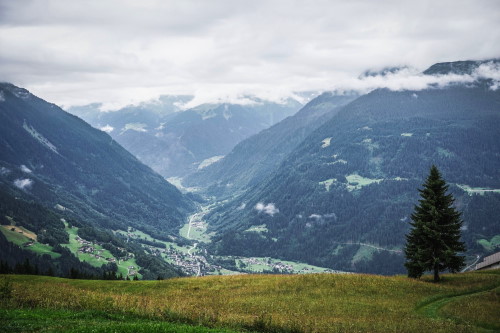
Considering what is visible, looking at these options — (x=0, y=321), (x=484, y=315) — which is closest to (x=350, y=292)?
(x=484, y=315)

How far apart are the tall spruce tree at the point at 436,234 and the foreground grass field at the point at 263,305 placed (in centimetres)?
306

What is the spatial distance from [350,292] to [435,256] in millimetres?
14359

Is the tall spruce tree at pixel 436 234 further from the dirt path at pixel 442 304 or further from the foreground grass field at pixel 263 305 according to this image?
the dirt path at pixel 442 304

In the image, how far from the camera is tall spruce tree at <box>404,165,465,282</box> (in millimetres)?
47344

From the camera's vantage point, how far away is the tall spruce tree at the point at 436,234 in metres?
47.3

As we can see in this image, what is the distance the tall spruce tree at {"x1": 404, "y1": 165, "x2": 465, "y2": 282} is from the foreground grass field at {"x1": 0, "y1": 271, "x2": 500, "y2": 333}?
306cm

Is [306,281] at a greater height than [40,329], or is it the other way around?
[40,329]

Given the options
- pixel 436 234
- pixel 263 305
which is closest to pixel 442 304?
pixel 436 234

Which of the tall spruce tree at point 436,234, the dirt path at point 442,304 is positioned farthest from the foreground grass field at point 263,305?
the tall spruce tree at point 436,234

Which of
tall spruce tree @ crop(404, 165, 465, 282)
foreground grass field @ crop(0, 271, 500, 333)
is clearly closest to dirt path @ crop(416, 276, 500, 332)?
foreground grass field @ crop(0, 271, 500, 333)

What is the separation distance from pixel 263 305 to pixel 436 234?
24341 mm

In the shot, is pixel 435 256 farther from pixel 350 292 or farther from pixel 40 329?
pixel 40 329

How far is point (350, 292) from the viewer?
41750 millimetres

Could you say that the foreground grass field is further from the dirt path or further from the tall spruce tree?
the tall spruce tree
